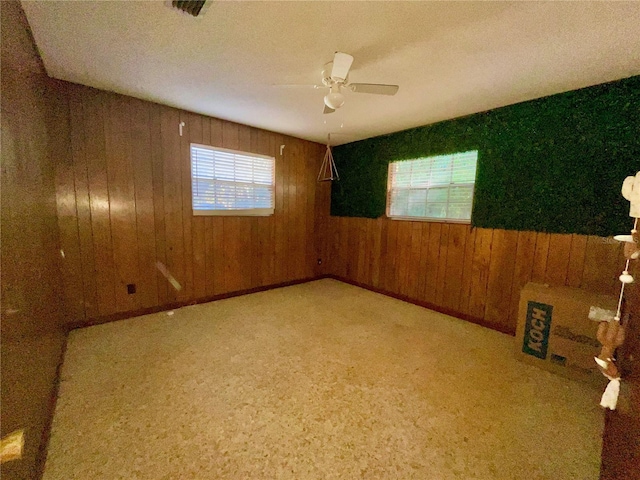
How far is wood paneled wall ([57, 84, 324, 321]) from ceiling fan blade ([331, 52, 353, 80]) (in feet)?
6.98

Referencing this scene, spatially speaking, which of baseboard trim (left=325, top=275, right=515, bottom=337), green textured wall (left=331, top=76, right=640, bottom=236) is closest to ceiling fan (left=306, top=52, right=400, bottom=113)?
green textured wall (left=331, top=76, right=640, bottom=236)

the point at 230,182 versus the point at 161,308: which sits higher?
the point at 230,182

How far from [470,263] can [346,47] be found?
103 inches

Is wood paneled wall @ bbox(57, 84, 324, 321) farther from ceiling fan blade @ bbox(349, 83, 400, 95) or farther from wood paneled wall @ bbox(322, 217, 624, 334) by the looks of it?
ceiling fan blade @ bbox(349, 83, 400, 95)

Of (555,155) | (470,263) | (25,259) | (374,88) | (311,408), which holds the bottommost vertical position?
(311,408)

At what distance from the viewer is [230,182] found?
11.8ft

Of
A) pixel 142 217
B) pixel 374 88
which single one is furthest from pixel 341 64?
pixel 142 217

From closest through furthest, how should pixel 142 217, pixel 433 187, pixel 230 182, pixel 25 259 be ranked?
pixel 25 259
pixel 142 217
pixel 433 187
pixel 230 182

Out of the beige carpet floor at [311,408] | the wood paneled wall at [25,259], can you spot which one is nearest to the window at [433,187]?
the beige carpet floor at [311,408]

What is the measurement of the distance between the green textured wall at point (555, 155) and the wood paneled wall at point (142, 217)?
2.77m

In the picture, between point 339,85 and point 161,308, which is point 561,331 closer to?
point 339,85

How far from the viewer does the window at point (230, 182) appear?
3.34m

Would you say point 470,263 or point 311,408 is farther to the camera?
point 470,263

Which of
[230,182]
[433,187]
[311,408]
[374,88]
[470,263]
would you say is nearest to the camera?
[311,408]
